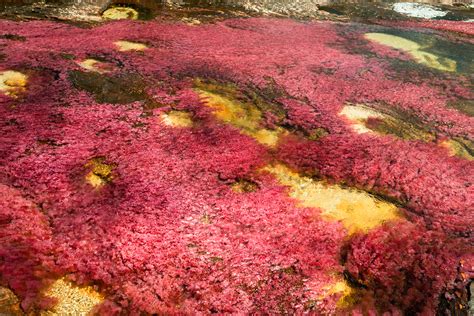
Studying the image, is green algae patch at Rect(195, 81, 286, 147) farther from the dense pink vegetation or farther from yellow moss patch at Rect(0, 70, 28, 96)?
yellow moss patch at Rect(0, 70, 28, 96)

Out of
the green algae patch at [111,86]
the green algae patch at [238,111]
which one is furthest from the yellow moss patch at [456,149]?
the green algae patch at [111,86]

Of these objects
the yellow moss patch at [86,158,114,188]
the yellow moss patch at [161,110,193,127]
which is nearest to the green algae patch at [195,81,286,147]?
the yellow moss patch at [161,110,193,127]

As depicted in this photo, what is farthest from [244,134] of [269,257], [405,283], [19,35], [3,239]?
[19,35]

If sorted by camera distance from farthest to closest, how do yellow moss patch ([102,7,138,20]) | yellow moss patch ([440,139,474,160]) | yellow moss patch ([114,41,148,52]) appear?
yellow moss patch ([102,7,138,20])
yellow moss patch ([114,41,148,52])
yellow moss patch ([440,139,474,160])

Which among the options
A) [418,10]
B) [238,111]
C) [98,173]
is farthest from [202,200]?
[418,10]

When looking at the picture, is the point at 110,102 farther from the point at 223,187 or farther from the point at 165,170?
the point at 223,187
